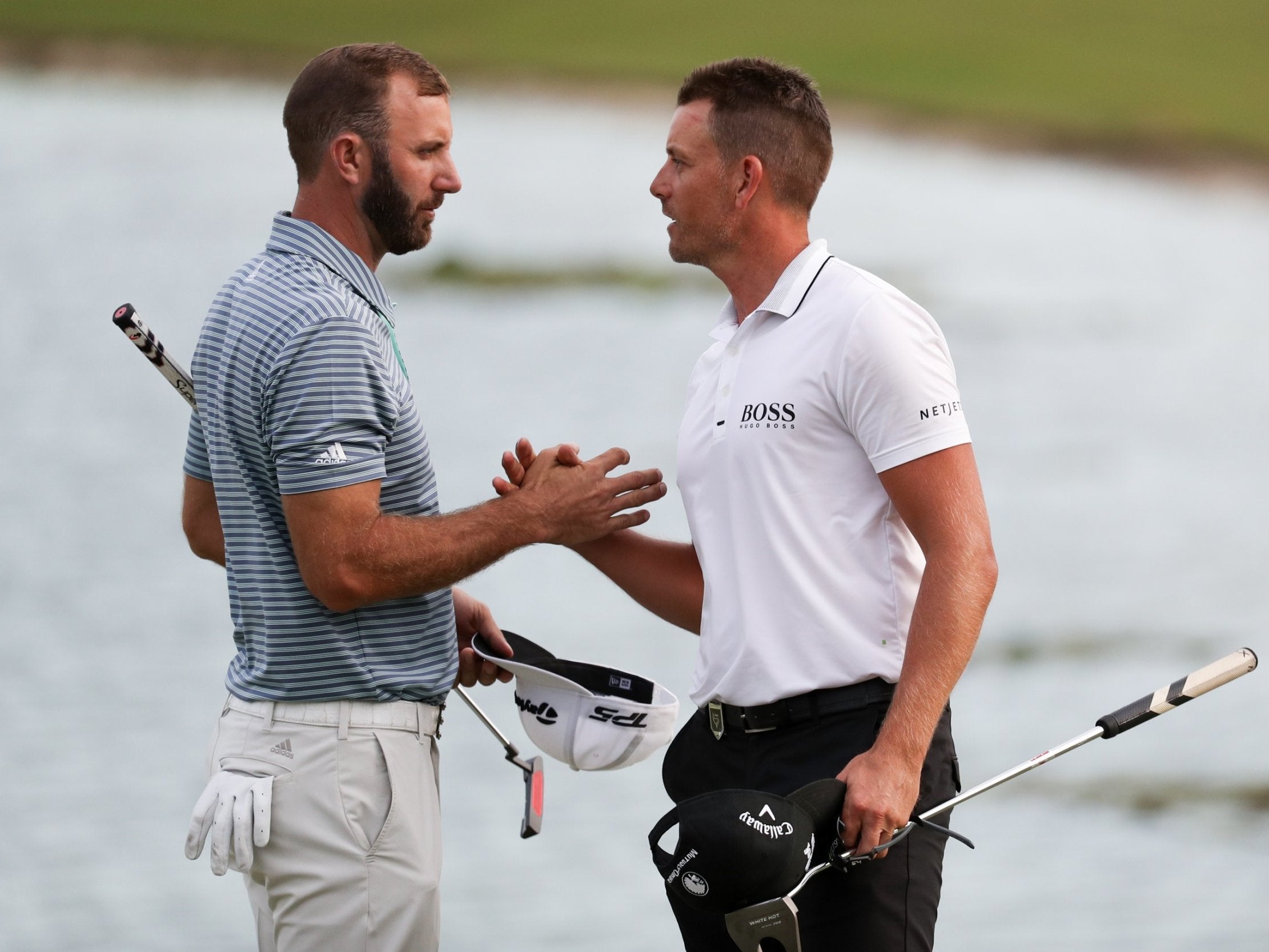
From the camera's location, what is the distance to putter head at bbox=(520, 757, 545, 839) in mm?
1945

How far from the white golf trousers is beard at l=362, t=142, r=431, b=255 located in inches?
21.6

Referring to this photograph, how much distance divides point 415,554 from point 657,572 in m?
0.47

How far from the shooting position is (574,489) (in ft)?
5.70

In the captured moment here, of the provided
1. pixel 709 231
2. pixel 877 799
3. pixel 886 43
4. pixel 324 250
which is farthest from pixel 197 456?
pixel 886 43

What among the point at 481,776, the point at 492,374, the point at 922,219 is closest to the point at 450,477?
the point at 492,374

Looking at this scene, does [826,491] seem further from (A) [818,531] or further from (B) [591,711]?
(B) [591,711]

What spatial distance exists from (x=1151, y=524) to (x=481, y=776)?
222cm

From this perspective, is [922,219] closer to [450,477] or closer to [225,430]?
[450,477]

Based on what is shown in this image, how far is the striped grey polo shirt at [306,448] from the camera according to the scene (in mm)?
1530

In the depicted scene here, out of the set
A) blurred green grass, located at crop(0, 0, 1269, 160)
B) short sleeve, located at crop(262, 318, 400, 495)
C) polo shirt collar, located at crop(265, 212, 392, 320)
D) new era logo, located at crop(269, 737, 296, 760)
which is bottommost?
new era logo, located at crop(269, 737, 296, 760)

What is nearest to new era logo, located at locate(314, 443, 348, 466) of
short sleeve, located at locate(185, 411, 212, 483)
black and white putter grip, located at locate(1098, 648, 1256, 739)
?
short sleeve, located at locate(185, 411, 212, 483)

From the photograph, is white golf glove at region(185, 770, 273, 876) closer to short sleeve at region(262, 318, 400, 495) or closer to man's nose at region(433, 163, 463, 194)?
short sleeve at region(262, 318, 400, 495)

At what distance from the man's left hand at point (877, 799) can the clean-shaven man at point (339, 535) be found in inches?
17.6

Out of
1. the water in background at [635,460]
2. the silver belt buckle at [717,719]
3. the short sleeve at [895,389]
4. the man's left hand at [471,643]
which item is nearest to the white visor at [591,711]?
the man's left hand at [471,643]
